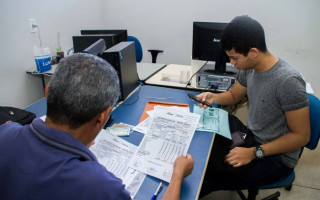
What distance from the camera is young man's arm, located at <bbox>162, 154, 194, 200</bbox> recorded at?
0.76 metres

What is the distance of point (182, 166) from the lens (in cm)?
86

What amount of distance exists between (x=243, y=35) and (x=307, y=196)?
1482 millimetres

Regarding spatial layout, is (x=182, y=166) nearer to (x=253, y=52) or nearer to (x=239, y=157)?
(x=239, y=157)

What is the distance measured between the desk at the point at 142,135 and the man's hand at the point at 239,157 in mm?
136

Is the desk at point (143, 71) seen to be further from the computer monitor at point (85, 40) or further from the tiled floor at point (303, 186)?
the tiled floor at point (303, 186)

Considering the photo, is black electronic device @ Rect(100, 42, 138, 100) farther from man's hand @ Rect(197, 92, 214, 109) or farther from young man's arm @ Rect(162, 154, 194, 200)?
young man's arm @ Rect(162, 154, 194, 200)

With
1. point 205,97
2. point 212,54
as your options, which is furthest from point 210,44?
point 205,97

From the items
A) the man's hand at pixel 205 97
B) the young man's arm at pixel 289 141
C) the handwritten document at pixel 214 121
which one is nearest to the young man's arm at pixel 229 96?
the man's hand at pixel 205 97

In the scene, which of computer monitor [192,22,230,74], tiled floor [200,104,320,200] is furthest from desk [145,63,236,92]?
tiled floor [200,104,320,200]

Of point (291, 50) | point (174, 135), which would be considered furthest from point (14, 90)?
point (291, 50)

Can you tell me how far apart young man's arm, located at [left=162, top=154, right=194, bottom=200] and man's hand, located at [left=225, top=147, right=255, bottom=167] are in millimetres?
340

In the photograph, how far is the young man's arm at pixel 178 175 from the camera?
2.50 ft

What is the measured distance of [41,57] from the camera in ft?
7.21

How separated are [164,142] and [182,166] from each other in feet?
0.71
